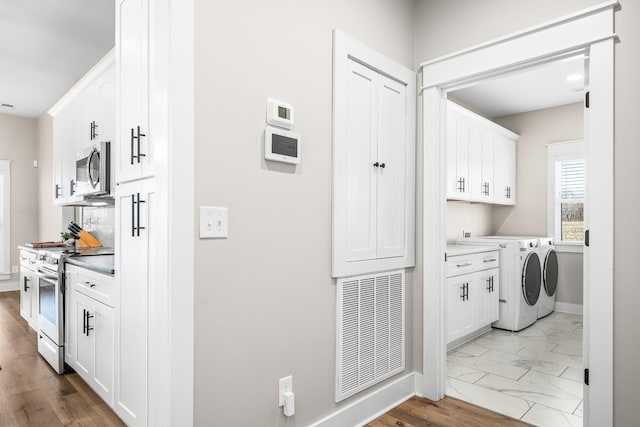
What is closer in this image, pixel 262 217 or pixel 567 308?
pixel 262 217

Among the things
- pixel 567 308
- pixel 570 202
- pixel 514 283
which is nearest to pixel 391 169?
pixel 514 283

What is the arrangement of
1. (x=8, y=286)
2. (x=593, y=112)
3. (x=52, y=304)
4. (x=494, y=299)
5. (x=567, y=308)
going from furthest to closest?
(x=8, y=286)
(x=567, y=308)
(x=494, y=299)
(x=52, y=304)
(x=593, y=112)

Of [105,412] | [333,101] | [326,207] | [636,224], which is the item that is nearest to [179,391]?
[326,207]

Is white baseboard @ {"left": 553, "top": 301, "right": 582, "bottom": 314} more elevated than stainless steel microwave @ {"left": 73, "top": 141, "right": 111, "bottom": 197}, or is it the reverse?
stainless steel microwave @ {"left": 73, "top": 141, "right": 111, "bottom": 197}

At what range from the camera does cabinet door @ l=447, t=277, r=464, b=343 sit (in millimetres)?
3404

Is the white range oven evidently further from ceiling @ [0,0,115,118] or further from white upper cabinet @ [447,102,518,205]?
white upper cabinet @ [447,102,518,205]

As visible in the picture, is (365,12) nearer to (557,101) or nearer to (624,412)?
(624,412)

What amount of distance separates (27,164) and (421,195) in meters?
6.82

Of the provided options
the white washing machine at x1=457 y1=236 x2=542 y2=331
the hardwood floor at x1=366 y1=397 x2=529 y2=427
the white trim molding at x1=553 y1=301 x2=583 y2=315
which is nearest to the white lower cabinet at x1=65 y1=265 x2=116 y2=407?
the hardwood floor at x1=366 y1=397 x2=529 y2=427

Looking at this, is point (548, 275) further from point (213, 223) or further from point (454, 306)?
point (213, 223)

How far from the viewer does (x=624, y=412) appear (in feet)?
6.01

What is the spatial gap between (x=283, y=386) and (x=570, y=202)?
5122 millimetres

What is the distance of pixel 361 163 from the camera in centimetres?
228

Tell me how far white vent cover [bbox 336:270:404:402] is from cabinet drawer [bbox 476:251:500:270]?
167 centimetres
